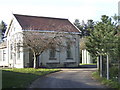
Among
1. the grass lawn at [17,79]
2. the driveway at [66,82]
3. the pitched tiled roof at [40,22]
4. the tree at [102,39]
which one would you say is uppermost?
the pitched tiled roof at [40,22]

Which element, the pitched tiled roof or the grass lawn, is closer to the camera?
the grass lawn

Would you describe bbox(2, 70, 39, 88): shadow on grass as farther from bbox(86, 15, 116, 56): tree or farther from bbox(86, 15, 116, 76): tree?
bbox(86, 15, 116, 56): tree

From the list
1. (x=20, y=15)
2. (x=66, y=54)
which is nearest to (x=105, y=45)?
(x=66, y=54)

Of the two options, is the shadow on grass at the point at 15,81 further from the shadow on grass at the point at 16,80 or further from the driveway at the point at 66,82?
the driveway at the point at 66,82

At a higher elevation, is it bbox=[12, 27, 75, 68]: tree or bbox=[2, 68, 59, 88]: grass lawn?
bbox=[12, 27, 75, 68]: tree

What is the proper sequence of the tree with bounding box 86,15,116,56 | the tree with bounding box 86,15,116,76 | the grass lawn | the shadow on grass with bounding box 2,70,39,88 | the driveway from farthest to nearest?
the tree with bounding box 86,15,116,56 → the tree with bounding box 86,15,116,76 → the driveway → the grass lawn → the shadow on grass with bounding box 2,70,39,88

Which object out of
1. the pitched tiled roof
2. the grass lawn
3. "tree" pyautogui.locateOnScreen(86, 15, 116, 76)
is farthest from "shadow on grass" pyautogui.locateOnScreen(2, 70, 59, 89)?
the pitched tiled roof

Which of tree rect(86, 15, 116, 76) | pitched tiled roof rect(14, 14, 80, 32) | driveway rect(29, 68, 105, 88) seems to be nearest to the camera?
driveway rect(29, 68, 105, 88)

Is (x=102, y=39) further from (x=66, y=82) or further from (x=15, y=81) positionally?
(x=15, y=81)


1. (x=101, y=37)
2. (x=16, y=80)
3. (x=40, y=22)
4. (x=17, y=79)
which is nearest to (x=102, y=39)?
(x=101, y=37)

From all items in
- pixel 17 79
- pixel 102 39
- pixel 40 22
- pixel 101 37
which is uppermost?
pixel 40 22

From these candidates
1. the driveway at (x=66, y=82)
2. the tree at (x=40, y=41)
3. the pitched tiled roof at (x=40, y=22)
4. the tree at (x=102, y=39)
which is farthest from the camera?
the pitched tiled roof at (x=40, y=22)

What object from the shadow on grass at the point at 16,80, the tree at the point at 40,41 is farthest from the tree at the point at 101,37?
the tree at the point at 40,41

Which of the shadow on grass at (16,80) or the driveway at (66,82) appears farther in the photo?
the driveway at (66,82)
